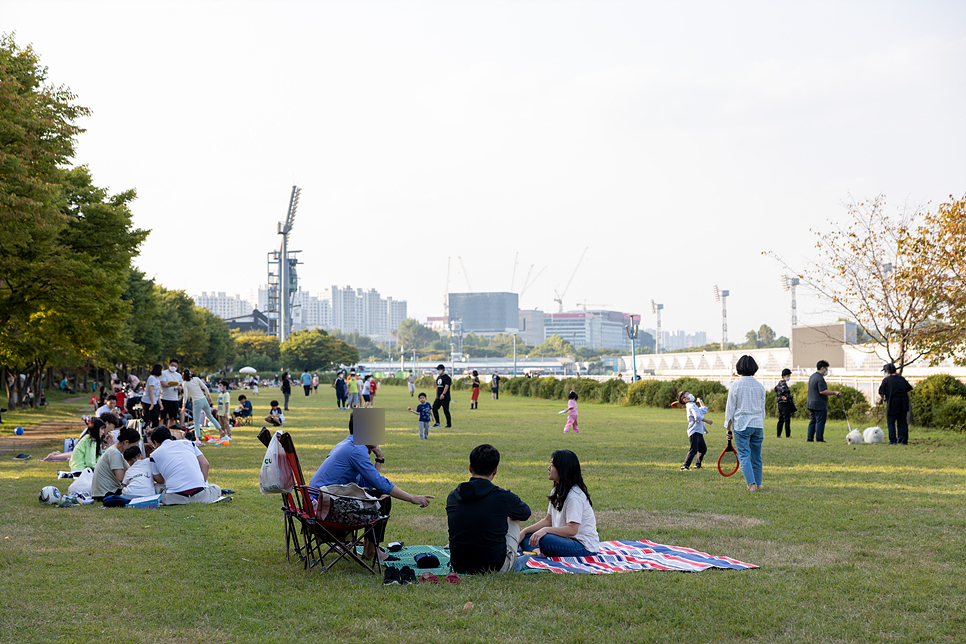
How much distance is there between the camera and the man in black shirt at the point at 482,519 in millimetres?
6133

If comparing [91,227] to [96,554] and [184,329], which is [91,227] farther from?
[184,329]

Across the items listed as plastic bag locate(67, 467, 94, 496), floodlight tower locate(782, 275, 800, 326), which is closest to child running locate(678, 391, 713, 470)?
A: plastic bag locate(67, 467, 94, 496)

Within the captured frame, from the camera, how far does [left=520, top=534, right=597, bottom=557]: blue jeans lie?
6.64 meters

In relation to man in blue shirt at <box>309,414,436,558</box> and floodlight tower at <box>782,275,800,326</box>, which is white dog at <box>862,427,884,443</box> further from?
floodlight tower at <box>782,275,800,326</box>

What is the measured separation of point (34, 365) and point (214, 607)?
122ft

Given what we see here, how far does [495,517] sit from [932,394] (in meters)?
19.5

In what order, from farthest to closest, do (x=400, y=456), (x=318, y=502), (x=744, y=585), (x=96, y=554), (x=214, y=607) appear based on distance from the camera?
(x=400, y=456) < (x=96, y=554) < (x=318, y=502) < (x=744, y=585) < (x=214, y=607)

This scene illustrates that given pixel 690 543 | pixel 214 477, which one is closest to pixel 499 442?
pixel 214 477

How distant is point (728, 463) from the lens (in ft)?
46.2

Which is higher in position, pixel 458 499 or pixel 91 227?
pixel 91 227

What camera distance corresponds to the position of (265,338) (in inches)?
4833

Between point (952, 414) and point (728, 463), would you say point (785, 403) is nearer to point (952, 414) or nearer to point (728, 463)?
point (952, 414)

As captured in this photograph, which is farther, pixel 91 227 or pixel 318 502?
pixel 91 227

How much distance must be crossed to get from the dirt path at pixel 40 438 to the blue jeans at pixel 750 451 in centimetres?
1333
